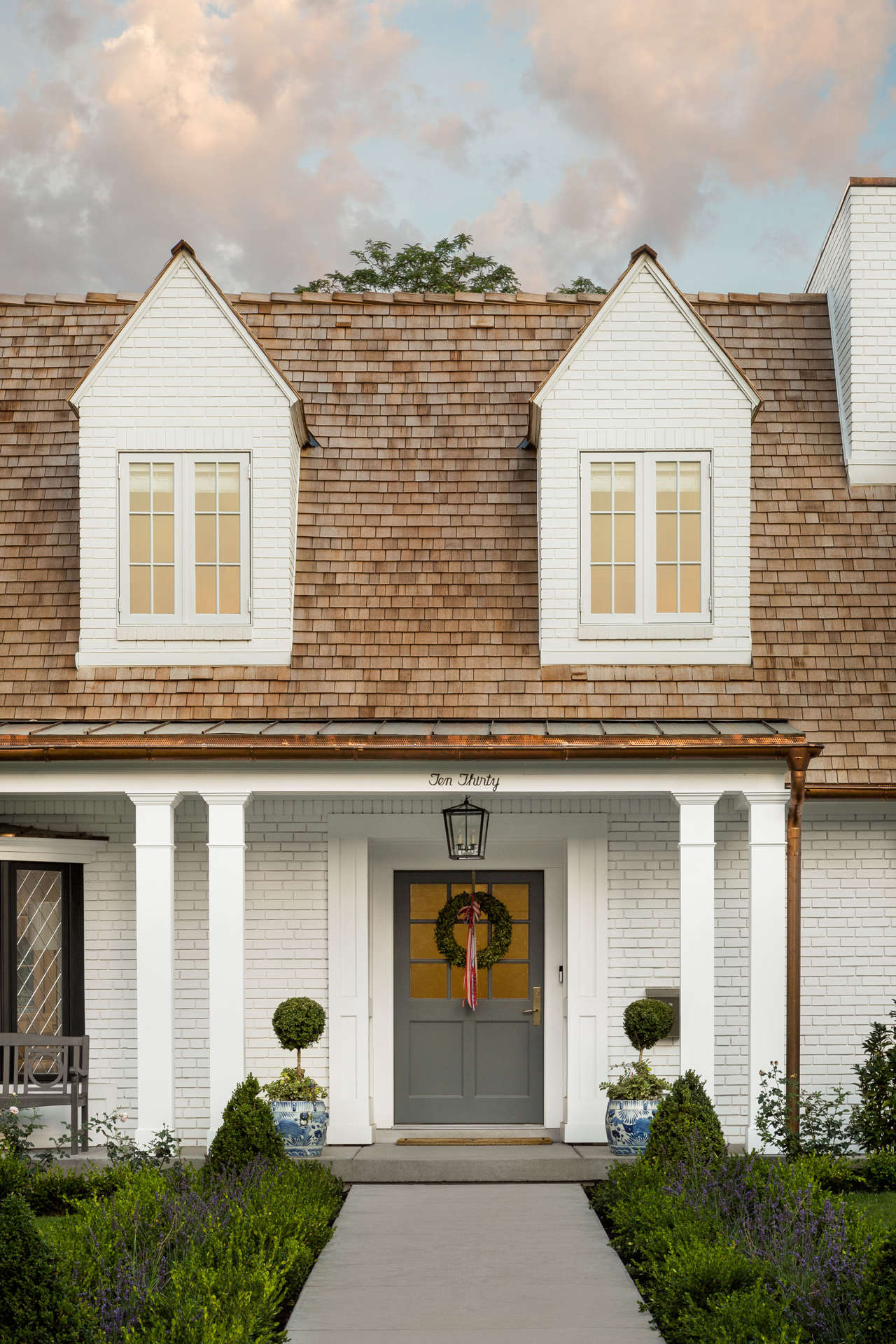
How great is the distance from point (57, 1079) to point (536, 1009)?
403cm

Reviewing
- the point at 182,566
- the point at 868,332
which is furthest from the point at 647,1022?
the point at 868,332

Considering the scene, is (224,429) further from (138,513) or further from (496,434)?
(496,434)

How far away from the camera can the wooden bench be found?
372 inches

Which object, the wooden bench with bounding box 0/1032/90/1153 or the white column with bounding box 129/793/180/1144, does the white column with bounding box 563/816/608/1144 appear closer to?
the white column with bounding box 129/793/180/1144

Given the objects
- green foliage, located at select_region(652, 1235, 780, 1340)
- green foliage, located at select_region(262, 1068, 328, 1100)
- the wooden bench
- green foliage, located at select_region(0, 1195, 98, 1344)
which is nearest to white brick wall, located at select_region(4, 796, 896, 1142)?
the wooden bench

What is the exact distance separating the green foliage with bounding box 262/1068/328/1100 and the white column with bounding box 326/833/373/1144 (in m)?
0.75

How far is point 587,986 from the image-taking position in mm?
10586

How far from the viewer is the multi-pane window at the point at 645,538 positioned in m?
10.9

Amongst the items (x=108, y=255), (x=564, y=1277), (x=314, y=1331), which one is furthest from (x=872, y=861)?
(x=108, y=255)

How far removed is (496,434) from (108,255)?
14619mm

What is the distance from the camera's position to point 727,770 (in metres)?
9.43

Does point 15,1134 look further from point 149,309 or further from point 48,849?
point 149,309

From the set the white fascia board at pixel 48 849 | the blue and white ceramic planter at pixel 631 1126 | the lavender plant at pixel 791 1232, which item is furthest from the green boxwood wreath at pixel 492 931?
the lavender plant at pixel 791 1232

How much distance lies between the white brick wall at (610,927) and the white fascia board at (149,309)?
3.61 metres
